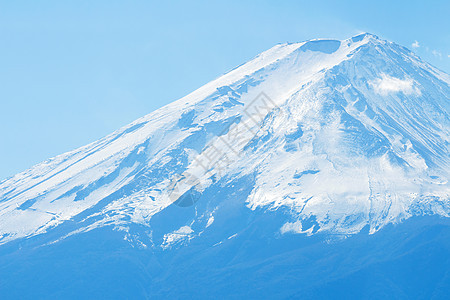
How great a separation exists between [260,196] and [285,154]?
13.6 m

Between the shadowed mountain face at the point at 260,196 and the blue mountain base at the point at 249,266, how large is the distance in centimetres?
23

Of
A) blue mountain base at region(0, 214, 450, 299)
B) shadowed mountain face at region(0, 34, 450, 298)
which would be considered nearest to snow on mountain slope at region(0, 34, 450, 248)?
shadowed mountain face at region(0, 34, 450, 298)

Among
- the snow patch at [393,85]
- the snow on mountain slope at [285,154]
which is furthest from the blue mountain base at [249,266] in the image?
the snow patch at [393,85]

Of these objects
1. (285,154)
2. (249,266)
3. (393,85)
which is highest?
(285,154)

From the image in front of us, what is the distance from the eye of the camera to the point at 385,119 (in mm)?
157125

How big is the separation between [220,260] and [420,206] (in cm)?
3025

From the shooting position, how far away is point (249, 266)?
380ft

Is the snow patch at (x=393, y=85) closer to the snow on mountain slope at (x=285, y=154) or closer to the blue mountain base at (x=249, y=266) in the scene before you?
the snow on mountain slope at (x=285, y=154)

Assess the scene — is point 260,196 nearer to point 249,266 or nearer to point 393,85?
point 249,266

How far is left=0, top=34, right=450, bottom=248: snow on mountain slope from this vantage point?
12756 cm

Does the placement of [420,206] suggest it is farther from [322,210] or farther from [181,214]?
[181,214]

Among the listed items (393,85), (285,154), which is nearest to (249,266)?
(285,154)

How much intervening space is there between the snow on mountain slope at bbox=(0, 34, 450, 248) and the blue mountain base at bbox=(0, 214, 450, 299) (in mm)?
3877

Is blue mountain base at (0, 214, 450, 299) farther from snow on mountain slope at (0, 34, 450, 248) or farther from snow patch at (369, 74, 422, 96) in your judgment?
snow patch at (369, 74, 422, 96)
